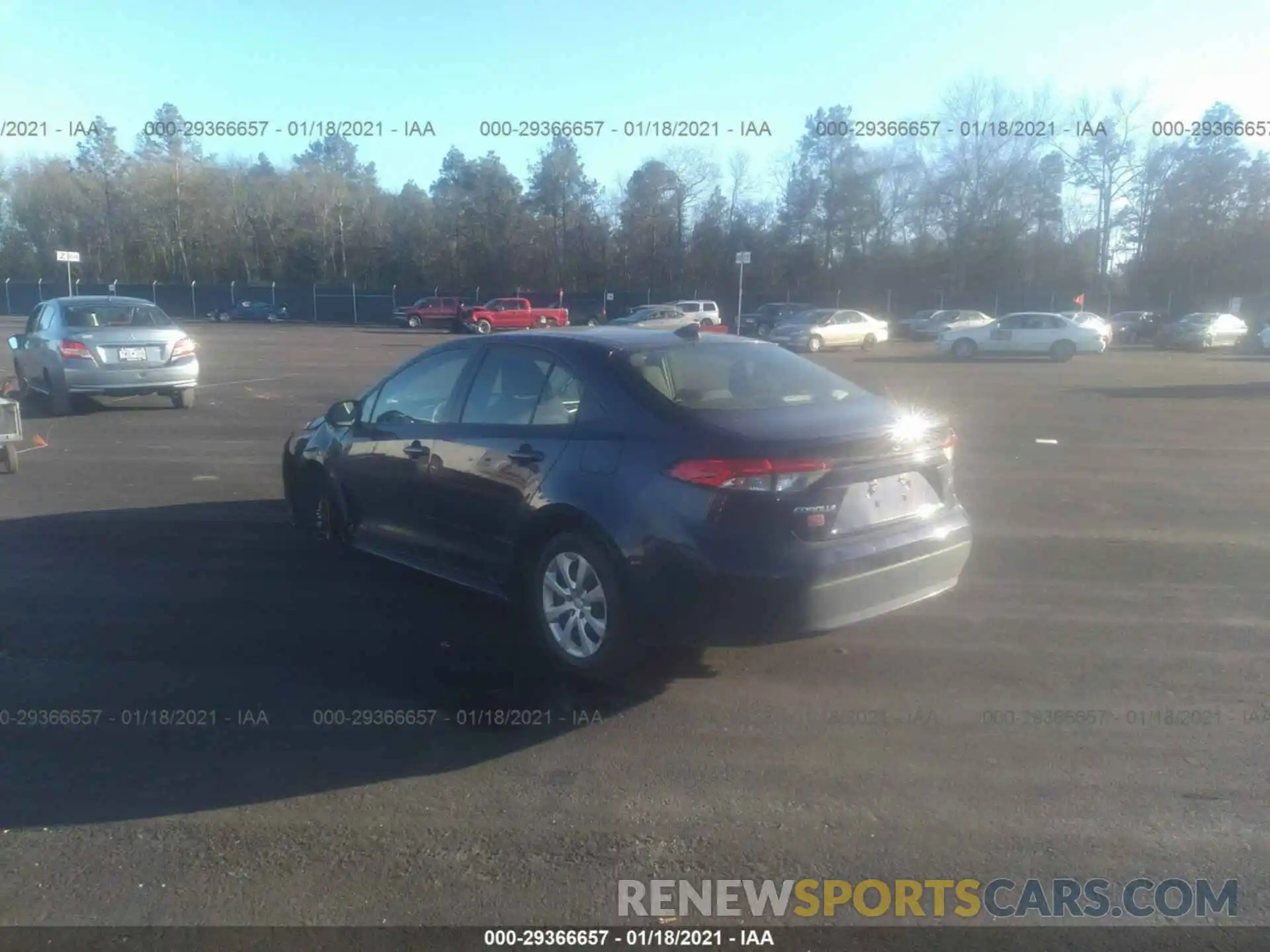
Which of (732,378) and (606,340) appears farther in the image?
(606,340)

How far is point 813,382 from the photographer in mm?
5840

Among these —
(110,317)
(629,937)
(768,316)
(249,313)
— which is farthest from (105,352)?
(249,313)

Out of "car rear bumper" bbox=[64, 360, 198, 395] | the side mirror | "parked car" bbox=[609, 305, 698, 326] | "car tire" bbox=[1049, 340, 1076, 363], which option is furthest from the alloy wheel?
"parked car" bbox=[609, 305, 698, 326]

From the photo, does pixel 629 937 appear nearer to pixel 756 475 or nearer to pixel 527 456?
pixel 756 475

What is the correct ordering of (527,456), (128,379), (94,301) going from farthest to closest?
1. (94,301)
2. (128,379)
3. (527,456)

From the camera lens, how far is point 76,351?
1451 cm

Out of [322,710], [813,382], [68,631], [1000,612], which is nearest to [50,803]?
[322,710]

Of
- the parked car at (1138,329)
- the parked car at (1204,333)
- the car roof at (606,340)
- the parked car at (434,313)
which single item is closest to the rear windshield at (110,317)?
the car roof at (606,340)

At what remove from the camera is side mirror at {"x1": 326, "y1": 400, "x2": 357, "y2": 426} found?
23.5ft

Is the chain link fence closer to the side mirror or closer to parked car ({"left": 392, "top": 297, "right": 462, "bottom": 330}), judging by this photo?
parked car ({"left": 392, "top": 297, "right": 462, "bottom": 330})

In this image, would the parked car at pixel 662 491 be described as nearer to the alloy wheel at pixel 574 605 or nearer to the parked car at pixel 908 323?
the alloy wheel at pixel 574 605

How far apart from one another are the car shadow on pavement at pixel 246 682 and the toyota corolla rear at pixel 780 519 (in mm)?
762

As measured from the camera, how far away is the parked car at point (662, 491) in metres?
4.73

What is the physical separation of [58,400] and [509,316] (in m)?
37.6
